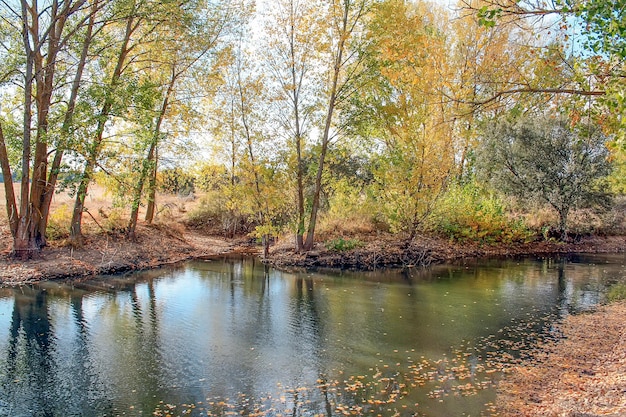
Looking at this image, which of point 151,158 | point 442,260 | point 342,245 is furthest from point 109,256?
point 442,260

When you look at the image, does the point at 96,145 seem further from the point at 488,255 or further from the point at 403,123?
the point at 488,255

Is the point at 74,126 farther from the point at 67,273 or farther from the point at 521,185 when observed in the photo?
the point at 521,185

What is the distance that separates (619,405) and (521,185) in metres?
21.3

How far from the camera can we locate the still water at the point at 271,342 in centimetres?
648

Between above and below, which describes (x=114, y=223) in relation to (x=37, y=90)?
below

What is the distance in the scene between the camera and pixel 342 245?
19812 mm

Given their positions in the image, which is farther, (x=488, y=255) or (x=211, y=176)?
(x=211, y=176)

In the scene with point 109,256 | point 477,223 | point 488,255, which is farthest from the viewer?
point 477,223

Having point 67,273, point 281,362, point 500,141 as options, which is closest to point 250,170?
point 67,273

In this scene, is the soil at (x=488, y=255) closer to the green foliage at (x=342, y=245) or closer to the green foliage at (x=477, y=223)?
the green foliage at (x=342, y=245)

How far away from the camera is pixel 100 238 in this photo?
18.8 meters

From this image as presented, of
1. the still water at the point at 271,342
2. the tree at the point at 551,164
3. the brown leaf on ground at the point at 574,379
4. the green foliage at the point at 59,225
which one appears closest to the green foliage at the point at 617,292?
the still water at the point at 271,342

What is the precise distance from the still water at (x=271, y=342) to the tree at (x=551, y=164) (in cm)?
916

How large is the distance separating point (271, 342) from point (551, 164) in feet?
67.8
